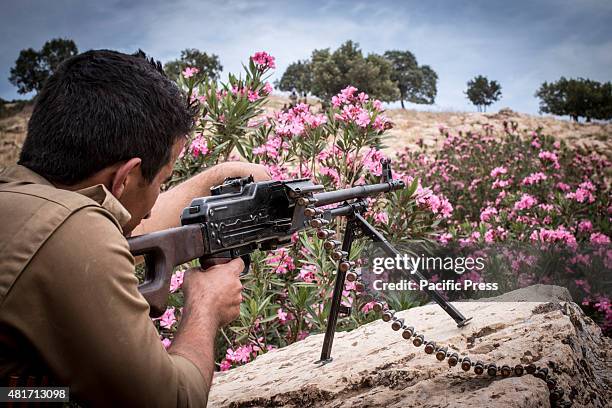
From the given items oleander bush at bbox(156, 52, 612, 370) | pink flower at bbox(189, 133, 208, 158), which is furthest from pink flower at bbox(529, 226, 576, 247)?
pink flower at bbox(189, 133, 208, 158)

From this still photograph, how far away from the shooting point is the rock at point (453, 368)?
6.86ft

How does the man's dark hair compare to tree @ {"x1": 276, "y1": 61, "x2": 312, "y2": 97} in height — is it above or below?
below

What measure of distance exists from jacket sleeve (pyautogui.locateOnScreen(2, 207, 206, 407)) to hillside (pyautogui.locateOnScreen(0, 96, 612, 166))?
14.7 meters

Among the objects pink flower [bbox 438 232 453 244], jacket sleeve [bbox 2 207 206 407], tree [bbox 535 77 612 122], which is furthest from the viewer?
tree [bbox 535 77 612 122]

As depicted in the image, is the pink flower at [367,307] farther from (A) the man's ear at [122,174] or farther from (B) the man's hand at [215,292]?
(A) the man's ear at [122,174]

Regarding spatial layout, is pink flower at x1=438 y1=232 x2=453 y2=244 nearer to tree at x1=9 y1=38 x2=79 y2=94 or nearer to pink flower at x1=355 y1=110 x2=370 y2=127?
pink flower at x1=355 y1=110 x2=370 y2=127

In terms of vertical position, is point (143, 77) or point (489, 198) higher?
point (143, 77)

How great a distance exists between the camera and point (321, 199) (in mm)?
2428

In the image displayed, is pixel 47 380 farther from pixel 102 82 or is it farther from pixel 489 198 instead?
pixel 489 198

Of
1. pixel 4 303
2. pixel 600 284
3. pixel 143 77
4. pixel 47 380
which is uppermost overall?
pixel 143 77

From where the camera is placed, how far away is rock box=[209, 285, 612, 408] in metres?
2.09

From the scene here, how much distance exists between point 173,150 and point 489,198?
27.0 ft

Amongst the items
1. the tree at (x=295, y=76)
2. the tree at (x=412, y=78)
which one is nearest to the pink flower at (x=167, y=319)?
the tree at (x=295, y=76)

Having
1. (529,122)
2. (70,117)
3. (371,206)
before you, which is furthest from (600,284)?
(529,122)
